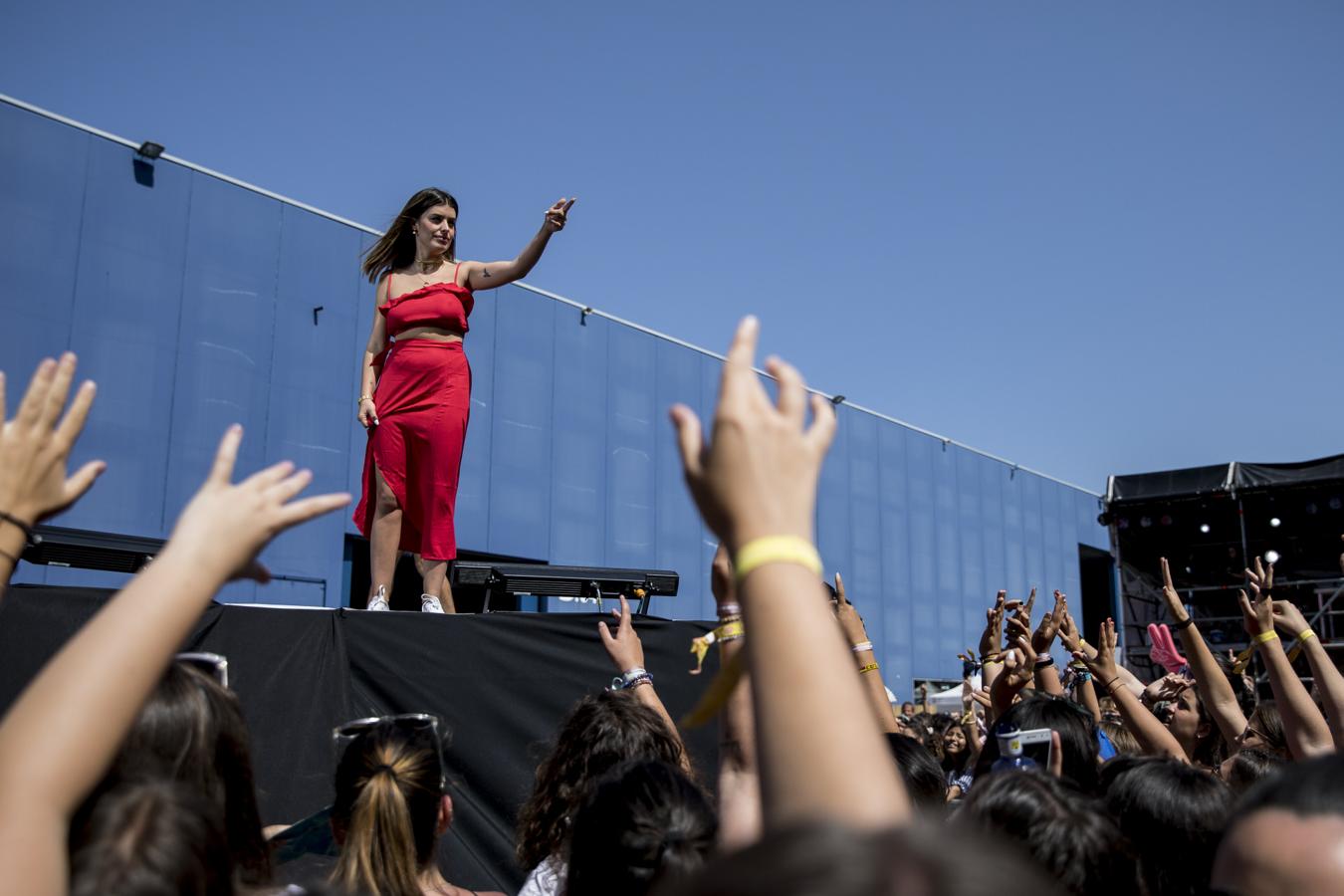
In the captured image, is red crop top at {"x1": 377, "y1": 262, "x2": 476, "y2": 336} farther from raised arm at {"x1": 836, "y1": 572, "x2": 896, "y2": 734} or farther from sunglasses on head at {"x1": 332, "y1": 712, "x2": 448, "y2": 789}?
sunglasses on head at {"x1": 332, "y1": 712, "x2": 448, "y2": 789}

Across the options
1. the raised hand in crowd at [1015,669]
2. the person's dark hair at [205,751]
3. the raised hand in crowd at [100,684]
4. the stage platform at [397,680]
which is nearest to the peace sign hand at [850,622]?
the raised hand in crowd at [1015,669]

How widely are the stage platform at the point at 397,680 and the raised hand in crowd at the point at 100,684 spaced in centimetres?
263

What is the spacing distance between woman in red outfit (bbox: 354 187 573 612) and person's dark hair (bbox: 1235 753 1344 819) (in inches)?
158

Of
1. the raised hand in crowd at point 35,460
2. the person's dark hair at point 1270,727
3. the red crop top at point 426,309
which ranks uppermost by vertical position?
the red crop top at point 426,309

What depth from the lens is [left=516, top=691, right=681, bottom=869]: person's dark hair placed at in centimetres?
284

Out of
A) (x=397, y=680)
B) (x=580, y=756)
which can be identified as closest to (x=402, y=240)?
(x=397, y=680)

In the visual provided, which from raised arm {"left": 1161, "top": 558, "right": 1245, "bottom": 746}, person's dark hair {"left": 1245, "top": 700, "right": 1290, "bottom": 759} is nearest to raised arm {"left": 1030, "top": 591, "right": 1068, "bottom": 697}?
raised arm {"left": 1161, "top": 558, "right": 1245, "bottom": 746}

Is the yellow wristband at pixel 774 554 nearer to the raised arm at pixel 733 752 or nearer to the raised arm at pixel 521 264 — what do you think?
the raised arm at pixel 733 752

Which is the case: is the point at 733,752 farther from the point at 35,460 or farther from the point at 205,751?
the point at 35,460

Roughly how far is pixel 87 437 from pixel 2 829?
1035cm

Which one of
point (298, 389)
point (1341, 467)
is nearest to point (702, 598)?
point (298, 389)

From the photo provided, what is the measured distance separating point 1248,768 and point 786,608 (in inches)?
107

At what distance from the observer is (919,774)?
2.93 meters

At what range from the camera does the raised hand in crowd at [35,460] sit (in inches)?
60.4
